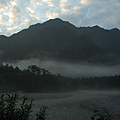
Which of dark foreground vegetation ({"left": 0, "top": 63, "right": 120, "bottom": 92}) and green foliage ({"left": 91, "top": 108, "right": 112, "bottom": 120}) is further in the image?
dark foreground vegetation ({"left": 0, "top": 63, "right": 120, "bottom": 92})

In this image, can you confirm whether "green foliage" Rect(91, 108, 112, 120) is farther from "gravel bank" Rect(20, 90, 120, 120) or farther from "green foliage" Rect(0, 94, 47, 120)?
"gravel bank" Rect(20, 90, 120, 120)

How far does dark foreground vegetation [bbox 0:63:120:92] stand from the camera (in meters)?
73.9

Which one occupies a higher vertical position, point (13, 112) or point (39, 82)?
point (39, 82)

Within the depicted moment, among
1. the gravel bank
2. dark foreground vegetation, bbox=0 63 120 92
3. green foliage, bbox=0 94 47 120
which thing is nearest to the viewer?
green foliage, bbox=0 94 47 120

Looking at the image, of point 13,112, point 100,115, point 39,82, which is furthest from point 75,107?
point 39,82

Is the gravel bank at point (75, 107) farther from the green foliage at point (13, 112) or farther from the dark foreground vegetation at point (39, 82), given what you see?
the dark foreground vegetation at point (39, 82)

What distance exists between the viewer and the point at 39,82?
8050cm

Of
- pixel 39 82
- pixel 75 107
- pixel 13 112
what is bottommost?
pixel 75 107

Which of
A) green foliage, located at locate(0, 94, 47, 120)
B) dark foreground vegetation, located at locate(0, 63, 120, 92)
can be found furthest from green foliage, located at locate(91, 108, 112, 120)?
dark foreground vegetation, located at locate(0, 63, 120, 92)

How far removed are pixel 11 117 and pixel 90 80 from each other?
106737 mm

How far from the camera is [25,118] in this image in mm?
4438

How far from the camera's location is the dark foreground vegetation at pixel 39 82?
7388 cm

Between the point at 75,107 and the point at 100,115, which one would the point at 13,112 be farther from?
the point at 75,107

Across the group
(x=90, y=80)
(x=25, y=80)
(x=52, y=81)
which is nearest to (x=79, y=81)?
(x=90, y=80)
